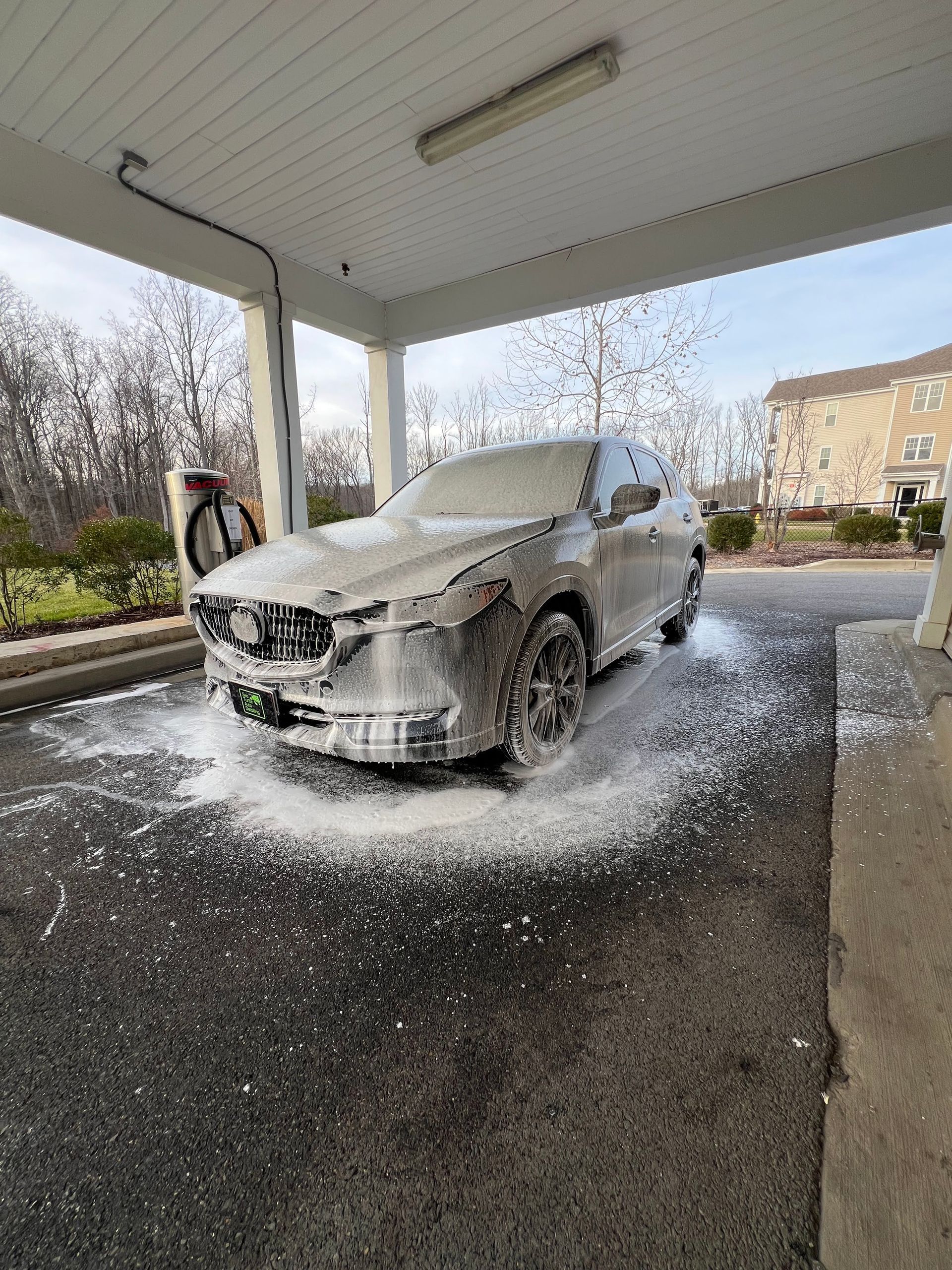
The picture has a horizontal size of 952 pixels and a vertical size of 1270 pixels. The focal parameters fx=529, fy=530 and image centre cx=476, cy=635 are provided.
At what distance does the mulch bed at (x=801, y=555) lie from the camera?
35.6 feet

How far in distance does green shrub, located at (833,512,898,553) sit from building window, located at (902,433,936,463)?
21.6 meters

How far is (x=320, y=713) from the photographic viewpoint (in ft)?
7.41

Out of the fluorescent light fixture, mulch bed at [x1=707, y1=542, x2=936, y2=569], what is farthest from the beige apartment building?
the fluorescent light fixture

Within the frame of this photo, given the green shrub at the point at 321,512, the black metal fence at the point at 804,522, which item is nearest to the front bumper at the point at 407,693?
the green shrub at the point at 321,512

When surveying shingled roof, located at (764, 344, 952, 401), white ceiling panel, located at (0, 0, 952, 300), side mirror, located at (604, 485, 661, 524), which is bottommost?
side mirror, located at (604, 485, 661, 524)

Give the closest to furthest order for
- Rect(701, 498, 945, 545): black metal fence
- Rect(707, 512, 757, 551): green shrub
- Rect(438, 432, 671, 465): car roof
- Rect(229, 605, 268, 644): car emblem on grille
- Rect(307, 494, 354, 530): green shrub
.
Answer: Rect(229, 605, 268, 644): car emblem on grille
Rect(438, 432, 671, 465): car roof
Rect(307, 494, 354, 530): green shrub
Rect(701, 498, 945, 545): black metal fence
Rect(707, 512, 757, 551): green shrub

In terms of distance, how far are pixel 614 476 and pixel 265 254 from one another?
472 centimetres

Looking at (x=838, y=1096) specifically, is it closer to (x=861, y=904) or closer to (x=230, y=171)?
(x=861, y=904)

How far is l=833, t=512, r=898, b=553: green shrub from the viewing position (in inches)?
431

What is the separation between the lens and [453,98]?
3531mm

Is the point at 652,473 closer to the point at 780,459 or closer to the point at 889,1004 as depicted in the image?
the point at 889,1004

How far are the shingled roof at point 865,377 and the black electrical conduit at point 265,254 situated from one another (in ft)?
91.8

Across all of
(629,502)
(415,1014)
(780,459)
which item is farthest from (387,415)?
(780,459)

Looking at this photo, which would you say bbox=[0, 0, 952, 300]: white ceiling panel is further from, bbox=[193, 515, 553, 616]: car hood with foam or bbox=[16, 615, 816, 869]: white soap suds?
bbox=[16, 615, 816, 869]: white soap suds
